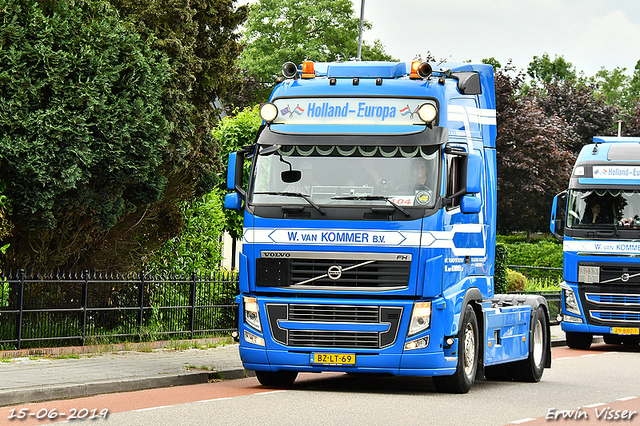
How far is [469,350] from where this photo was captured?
12484 mm

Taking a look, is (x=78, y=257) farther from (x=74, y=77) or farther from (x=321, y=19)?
(x=321, y=19)

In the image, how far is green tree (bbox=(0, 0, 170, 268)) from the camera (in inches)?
564

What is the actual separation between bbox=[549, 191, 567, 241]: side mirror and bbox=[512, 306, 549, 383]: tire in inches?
191

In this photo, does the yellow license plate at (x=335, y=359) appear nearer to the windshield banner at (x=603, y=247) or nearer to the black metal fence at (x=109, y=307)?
the black metal fence at (x=109, y=307)

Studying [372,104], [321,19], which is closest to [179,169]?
[372,104]

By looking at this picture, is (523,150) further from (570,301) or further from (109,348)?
(109,348)

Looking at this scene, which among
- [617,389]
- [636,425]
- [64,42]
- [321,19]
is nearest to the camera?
[636,425]

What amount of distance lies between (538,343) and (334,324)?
190 inches

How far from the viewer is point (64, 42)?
14.7m

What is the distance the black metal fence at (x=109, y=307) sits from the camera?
1453 centimetres

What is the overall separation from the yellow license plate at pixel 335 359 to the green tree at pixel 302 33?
48665 mm

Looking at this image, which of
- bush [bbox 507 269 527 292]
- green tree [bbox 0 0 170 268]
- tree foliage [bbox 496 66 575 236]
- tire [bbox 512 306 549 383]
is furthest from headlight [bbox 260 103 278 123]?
tree foliage [bbox 496 66 575 236]

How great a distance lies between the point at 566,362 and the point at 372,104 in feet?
28.7

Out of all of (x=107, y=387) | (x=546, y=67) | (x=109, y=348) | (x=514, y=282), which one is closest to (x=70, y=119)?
(x=109, y=348)
